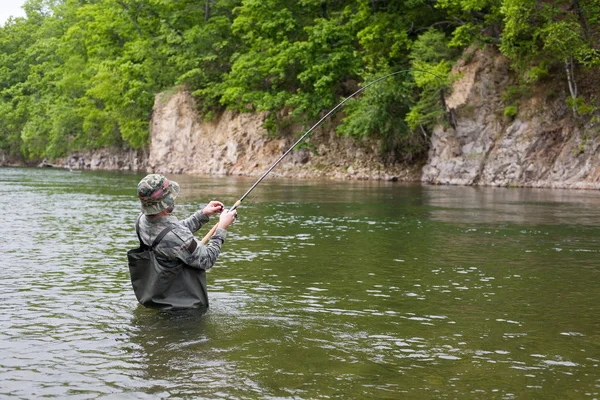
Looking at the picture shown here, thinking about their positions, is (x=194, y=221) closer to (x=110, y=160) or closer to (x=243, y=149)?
(x=243, y=149)

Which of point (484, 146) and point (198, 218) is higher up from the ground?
point (484, 146)

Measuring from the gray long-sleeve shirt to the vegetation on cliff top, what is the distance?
1001 inches

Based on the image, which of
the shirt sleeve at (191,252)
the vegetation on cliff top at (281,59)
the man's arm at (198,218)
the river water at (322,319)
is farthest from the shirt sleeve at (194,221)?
the vegetation on cliff top at (281,59)

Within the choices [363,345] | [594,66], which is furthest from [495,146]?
[363,345]

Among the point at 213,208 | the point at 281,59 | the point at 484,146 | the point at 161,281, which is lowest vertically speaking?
the point at 161,281

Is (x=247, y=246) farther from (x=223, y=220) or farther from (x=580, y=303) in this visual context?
(x=580, y=303)

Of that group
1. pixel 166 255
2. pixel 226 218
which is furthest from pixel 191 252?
pixel 226 218

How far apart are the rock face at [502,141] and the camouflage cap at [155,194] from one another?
2630cm

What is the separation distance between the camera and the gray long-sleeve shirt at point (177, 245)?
731 cm

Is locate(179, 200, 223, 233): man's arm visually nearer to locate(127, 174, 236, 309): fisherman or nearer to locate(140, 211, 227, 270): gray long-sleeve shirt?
locate(127, 174, 236, 309): fisherman

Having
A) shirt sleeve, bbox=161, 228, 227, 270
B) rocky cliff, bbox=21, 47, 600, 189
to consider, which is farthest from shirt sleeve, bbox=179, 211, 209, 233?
rocky cliff, bbox=21, 47, 600, 189

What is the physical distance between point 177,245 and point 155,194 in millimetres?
542

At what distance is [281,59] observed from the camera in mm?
46312

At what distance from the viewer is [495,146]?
35125mm
